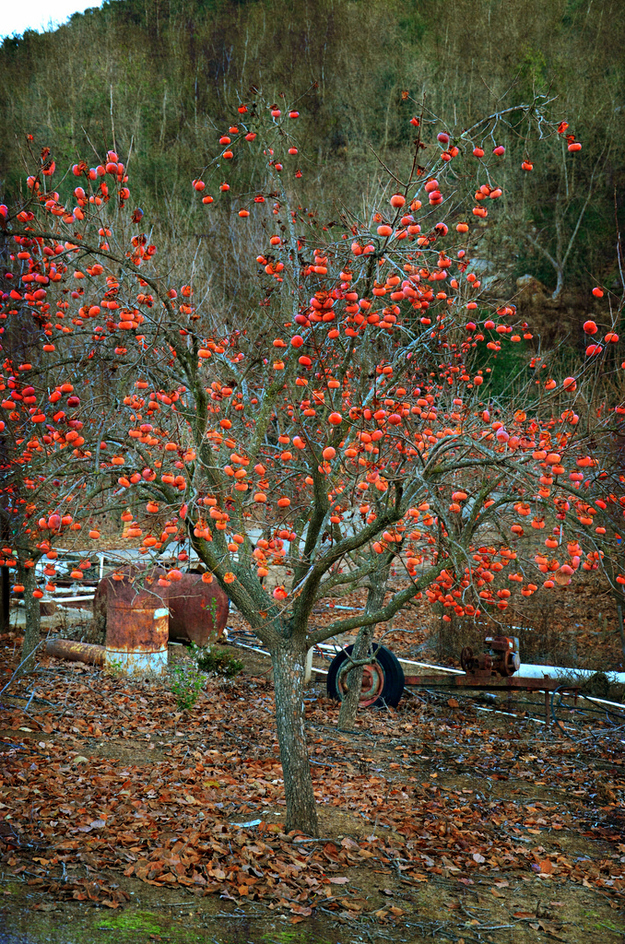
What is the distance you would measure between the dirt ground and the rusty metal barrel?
32 centimetres

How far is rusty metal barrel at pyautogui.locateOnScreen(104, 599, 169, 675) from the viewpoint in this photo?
10.2m

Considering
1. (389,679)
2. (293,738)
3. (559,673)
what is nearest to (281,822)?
(293,738)

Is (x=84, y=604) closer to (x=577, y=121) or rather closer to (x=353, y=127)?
(x=353, y=127)

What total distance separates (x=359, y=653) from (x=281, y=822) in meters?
3.20

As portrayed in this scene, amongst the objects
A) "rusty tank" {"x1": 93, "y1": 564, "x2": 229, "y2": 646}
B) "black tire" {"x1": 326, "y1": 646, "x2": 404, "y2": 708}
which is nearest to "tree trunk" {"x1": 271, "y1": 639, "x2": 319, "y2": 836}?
"black tire" {"x1": 326, "y1": 646, "x2": 404, "y2": 708}

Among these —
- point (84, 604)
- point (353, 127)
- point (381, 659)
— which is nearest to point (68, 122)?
point (353, 127)

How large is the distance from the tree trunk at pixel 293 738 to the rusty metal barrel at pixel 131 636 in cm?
520

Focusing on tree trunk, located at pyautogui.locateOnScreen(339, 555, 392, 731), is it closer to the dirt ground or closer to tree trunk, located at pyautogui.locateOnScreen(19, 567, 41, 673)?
the dirt ground

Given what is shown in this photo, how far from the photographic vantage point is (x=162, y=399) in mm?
5668

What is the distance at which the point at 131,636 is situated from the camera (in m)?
10.3

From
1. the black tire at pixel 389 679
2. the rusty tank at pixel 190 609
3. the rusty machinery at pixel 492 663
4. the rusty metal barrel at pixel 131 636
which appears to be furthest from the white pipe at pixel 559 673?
the rusty metal barrel at pixel 131 636

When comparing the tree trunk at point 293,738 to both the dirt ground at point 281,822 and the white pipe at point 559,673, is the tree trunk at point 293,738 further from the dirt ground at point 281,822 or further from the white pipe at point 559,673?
the white pipe at point 559,673

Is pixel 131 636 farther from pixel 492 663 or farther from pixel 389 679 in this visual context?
pixel 492 663

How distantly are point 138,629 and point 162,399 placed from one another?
5549 millimetres
